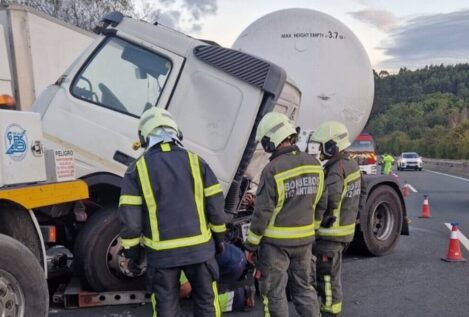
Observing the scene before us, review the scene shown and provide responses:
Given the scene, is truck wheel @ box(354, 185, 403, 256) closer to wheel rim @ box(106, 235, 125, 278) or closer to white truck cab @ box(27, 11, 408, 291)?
white truck cab @ box(27, 11, 408, 291)

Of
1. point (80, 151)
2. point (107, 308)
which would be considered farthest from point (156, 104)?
point (107, 308)

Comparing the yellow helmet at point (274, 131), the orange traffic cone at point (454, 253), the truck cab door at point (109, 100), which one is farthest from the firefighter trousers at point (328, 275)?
the orange traffic cone at point (454, 253)

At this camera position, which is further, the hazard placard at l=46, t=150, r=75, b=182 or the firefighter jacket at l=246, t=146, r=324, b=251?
the hazard placard at l=46, t=150, r=75, b=182

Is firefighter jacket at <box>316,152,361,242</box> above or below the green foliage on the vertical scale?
below

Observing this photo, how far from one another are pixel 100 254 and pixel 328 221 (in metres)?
2.09

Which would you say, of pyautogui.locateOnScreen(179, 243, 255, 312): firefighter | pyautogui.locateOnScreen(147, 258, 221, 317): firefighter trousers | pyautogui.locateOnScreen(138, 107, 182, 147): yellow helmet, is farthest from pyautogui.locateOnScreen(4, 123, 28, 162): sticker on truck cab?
pyautogui.locateOnScreen(179, 243, 255, 312): firefighter

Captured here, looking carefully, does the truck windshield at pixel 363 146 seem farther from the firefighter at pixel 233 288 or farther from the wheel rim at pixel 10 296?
the wheel rim at pixel 10 296

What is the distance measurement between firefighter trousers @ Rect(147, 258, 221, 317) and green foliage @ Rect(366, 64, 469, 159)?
33722 mm

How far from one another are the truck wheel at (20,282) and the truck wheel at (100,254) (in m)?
1.21

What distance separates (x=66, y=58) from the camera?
6.73 m

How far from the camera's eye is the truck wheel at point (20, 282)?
3.97 meters

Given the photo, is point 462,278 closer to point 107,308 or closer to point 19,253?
point 107,308

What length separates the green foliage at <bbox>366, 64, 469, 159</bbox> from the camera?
186 ft

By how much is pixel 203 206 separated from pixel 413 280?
371 centimetres
